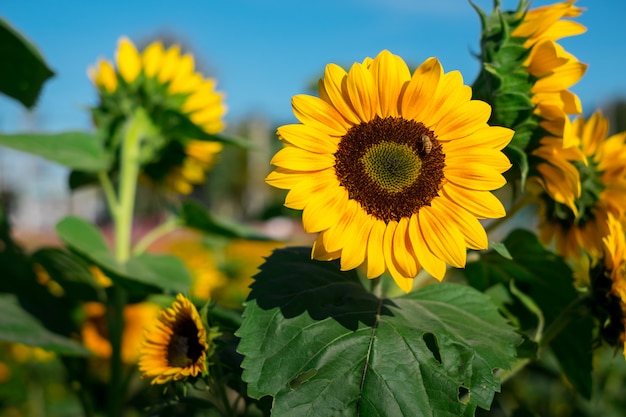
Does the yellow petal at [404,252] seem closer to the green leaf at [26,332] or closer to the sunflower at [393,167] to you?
the sunflower at [393,167]

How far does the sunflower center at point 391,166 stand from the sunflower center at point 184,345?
0.25 meters

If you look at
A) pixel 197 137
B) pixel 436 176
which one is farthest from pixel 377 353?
pixel 197 137

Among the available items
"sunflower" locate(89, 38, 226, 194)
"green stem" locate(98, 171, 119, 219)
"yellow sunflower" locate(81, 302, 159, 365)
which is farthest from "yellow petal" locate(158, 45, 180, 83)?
"yellow sunflower" locate(81, 302, 159, 365)

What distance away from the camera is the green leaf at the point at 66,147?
1321mm

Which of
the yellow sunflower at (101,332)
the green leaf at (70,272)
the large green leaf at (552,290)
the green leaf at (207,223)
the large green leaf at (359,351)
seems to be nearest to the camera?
the large green leaf at (359,351)

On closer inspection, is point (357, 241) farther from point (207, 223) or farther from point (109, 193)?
point (109, 193)

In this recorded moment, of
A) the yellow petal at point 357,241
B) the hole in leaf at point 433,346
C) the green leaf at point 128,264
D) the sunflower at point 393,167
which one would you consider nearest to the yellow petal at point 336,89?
the sunflower at point 393,167

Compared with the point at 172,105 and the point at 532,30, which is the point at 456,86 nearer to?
the point at 532,30

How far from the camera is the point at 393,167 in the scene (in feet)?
2.45

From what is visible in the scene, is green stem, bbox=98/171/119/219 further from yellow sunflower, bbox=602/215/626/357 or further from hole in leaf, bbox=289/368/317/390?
yellow sunflower, bbox=602/215/626/357

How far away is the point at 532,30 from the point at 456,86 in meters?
0.25

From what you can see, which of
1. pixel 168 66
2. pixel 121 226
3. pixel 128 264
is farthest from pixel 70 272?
pixel 168 66

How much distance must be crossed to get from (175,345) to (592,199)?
61 centimetres

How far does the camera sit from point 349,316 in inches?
28.8
